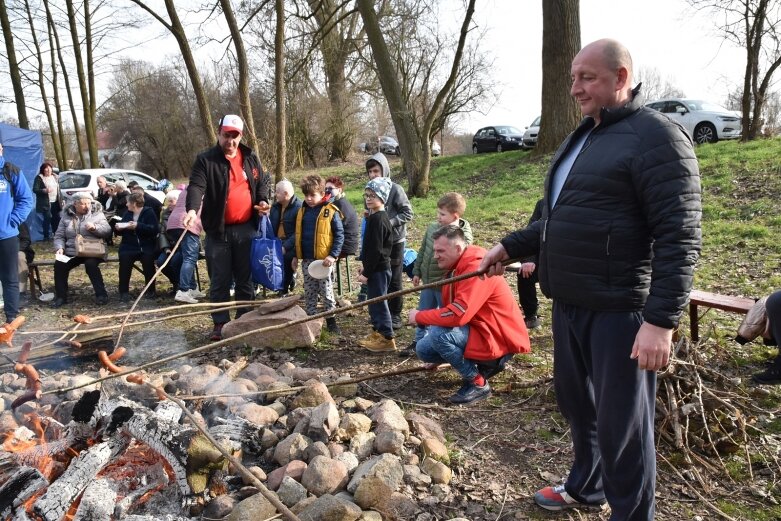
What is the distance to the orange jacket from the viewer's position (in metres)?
3.80

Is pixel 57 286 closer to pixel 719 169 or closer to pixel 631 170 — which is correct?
pixel 631 170

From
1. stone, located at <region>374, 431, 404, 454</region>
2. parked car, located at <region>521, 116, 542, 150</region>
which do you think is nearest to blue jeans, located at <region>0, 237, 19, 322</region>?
stone, located at <region>374, 431, 404, 454</region>

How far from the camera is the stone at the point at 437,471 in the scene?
2965 millimetres

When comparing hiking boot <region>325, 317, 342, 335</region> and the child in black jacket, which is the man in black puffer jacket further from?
hiking boot <region>325, 317, 342, 335</region>

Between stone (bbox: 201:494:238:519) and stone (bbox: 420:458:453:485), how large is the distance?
96 cm

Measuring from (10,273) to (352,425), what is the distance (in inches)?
184

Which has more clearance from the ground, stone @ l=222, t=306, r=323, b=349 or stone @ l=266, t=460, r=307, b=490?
stone @ l=222, t=306, r=323, b=349

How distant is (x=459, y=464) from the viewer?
125 inches

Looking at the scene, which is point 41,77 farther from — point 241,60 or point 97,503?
point 97,503

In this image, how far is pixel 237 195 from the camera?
5.37 m

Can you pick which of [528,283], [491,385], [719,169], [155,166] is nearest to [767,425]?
[491,385]

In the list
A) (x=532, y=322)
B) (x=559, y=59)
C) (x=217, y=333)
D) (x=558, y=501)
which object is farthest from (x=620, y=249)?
(x=559, y=59)

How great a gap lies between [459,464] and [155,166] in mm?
Answer: 28977

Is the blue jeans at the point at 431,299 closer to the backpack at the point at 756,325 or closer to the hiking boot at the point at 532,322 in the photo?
the hiking boot at the point at 532,322
